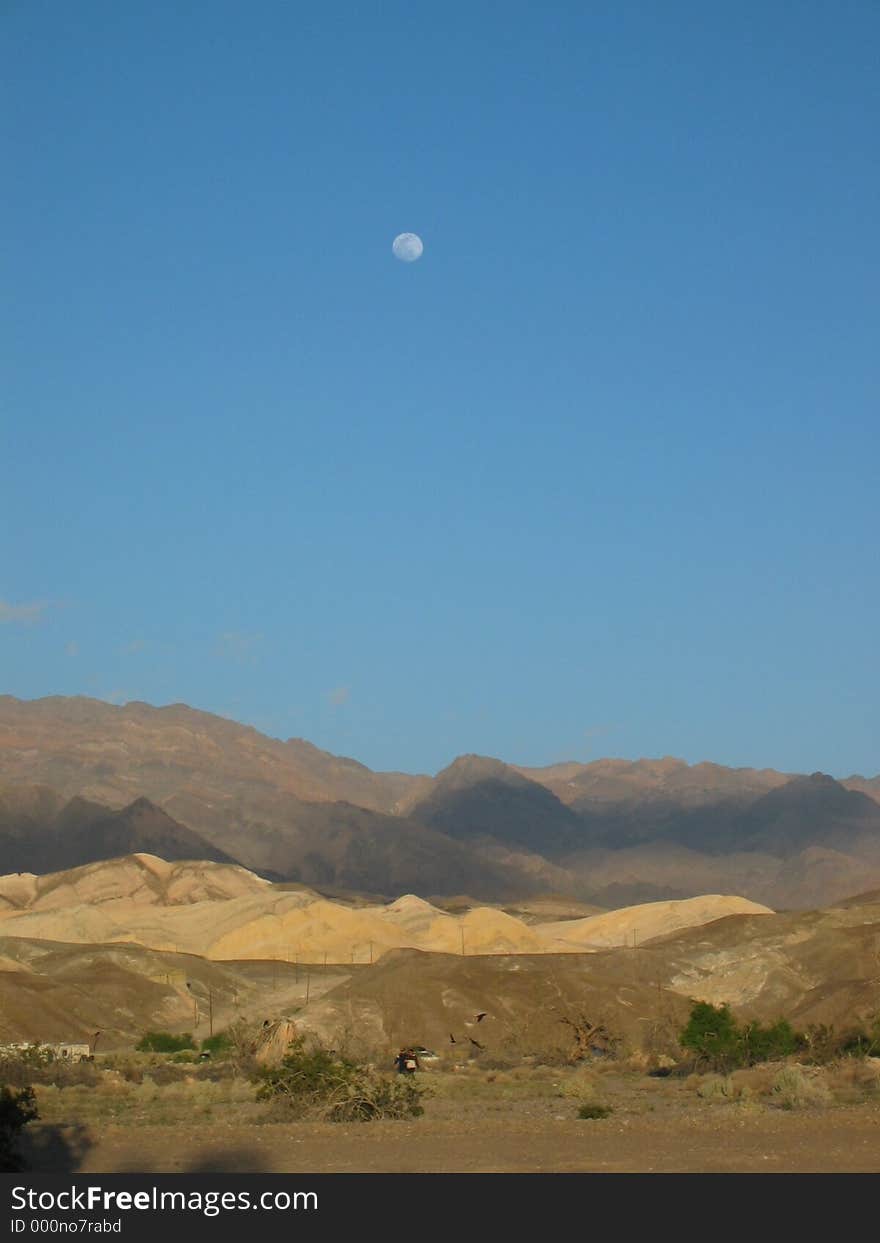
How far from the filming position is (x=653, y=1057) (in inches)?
1916

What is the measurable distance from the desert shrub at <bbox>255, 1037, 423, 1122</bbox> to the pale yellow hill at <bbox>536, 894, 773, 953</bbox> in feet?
320

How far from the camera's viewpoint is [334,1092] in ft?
95.2

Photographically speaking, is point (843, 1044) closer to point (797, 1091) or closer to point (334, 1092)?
point (797, 1091)

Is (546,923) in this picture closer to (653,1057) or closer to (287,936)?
(287,936)

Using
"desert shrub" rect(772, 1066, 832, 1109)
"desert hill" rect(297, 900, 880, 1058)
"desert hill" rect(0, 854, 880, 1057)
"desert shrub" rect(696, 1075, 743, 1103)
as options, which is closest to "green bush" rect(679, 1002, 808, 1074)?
"desert hill" rect(297, 900, 880, 1058)

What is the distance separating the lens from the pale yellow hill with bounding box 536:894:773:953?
132500 millimetres

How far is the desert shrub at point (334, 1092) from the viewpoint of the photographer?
28.3m

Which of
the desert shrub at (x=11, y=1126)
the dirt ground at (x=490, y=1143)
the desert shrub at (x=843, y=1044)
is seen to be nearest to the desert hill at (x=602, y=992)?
the desert shrub at (x=843, y=1044)


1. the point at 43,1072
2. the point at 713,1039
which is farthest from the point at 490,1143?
the point at 713,1039

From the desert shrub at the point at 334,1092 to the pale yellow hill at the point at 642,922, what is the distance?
320ft

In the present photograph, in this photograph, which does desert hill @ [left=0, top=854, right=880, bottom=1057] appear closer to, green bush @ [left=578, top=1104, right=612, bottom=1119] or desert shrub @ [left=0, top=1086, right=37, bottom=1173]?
green bush @ [left=578, top=1104, right=612, bottom=1119]

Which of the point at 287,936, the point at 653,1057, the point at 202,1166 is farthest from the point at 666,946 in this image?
the point at 202,1166

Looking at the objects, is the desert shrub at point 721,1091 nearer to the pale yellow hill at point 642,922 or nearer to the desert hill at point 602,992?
the desert hill at point 602,992
